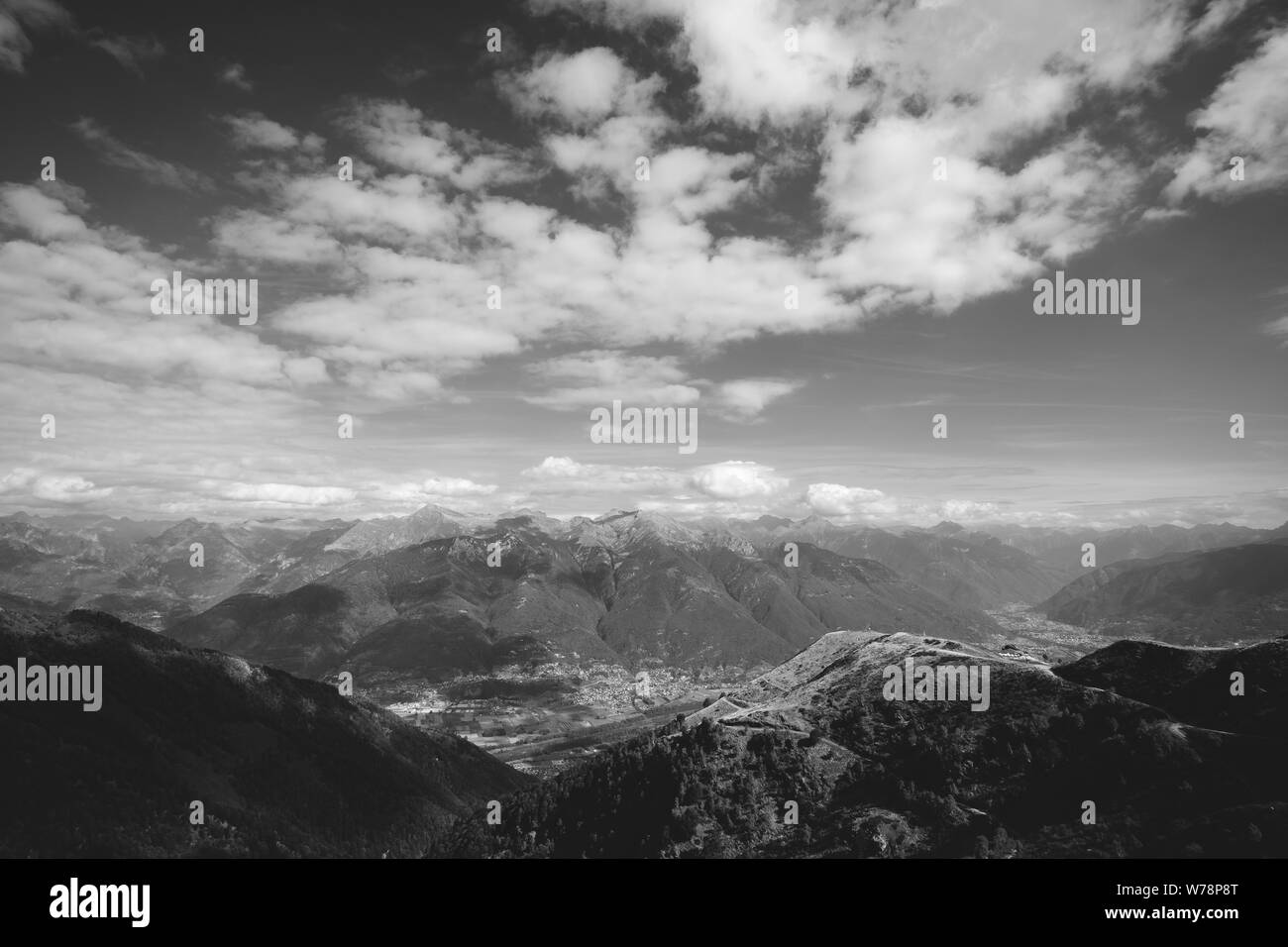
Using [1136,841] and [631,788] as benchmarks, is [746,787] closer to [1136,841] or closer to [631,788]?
[631,788]
